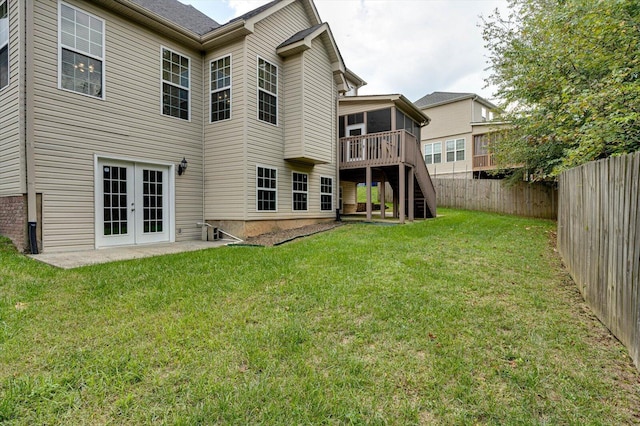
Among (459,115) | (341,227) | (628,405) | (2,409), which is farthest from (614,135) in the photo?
(459,115)

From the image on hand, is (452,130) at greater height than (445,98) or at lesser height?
lesser

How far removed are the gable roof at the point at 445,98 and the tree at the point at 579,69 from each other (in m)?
11.4

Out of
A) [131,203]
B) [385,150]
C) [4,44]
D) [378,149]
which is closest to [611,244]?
[385,150]

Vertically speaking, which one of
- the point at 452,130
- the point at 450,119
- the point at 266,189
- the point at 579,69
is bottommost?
the point at 266,189

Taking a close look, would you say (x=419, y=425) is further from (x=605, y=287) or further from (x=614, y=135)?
(x=614, y=135)

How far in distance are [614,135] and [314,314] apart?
5925mm

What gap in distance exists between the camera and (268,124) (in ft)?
32.2

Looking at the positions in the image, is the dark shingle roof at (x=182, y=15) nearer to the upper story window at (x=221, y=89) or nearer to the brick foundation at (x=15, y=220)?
the upper story window at (x=221, y=89)

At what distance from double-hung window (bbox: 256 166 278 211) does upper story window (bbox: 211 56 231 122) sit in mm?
1914

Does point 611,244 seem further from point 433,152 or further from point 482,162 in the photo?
point 433,152

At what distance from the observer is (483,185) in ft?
56.6

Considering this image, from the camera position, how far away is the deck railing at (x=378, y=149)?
1144 cm

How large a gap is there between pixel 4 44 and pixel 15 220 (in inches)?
153

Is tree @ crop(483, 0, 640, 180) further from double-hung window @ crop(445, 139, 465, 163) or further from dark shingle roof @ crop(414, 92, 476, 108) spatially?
dark shingle roof @ crop(414, 92, 476, 108)
